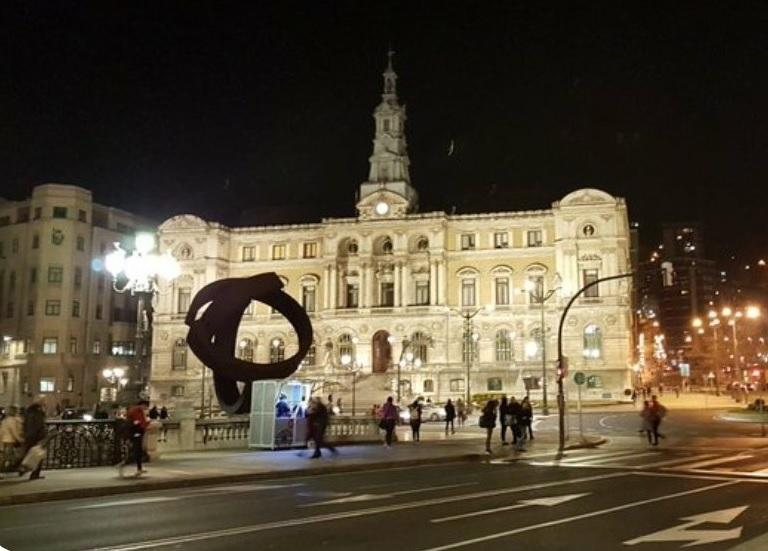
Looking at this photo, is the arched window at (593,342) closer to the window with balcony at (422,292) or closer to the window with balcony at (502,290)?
the window with balcony at (502,290)

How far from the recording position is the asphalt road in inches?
409

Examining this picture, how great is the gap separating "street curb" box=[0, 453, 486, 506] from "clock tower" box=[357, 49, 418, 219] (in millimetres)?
66772

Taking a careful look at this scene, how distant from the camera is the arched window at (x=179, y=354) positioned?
3664 inches

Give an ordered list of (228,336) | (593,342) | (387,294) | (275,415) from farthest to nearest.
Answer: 1. (387,294)
2. (593,342)
3. (228,336)
4. (275,415)

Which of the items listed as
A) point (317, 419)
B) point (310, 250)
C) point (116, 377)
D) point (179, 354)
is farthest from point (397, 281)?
point (317, 419)

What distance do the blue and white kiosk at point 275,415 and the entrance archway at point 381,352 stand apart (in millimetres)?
60169

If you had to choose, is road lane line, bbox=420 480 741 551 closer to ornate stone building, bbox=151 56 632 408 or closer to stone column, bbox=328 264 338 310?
ornate stone building, bbox=151 56 632 408

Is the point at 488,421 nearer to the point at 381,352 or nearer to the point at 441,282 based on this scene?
the point at 441,282

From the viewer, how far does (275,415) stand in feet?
87.8

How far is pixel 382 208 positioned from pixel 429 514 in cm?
7828

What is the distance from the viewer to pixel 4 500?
15.0 metres

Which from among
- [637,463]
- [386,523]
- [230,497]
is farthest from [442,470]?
[386,523]

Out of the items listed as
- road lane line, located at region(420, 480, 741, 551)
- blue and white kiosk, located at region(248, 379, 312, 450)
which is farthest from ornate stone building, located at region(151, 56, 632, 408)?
road lane line, located at region(420, 480, 741, 551)

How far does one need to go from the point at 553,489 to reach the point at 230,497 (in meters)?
6.50
